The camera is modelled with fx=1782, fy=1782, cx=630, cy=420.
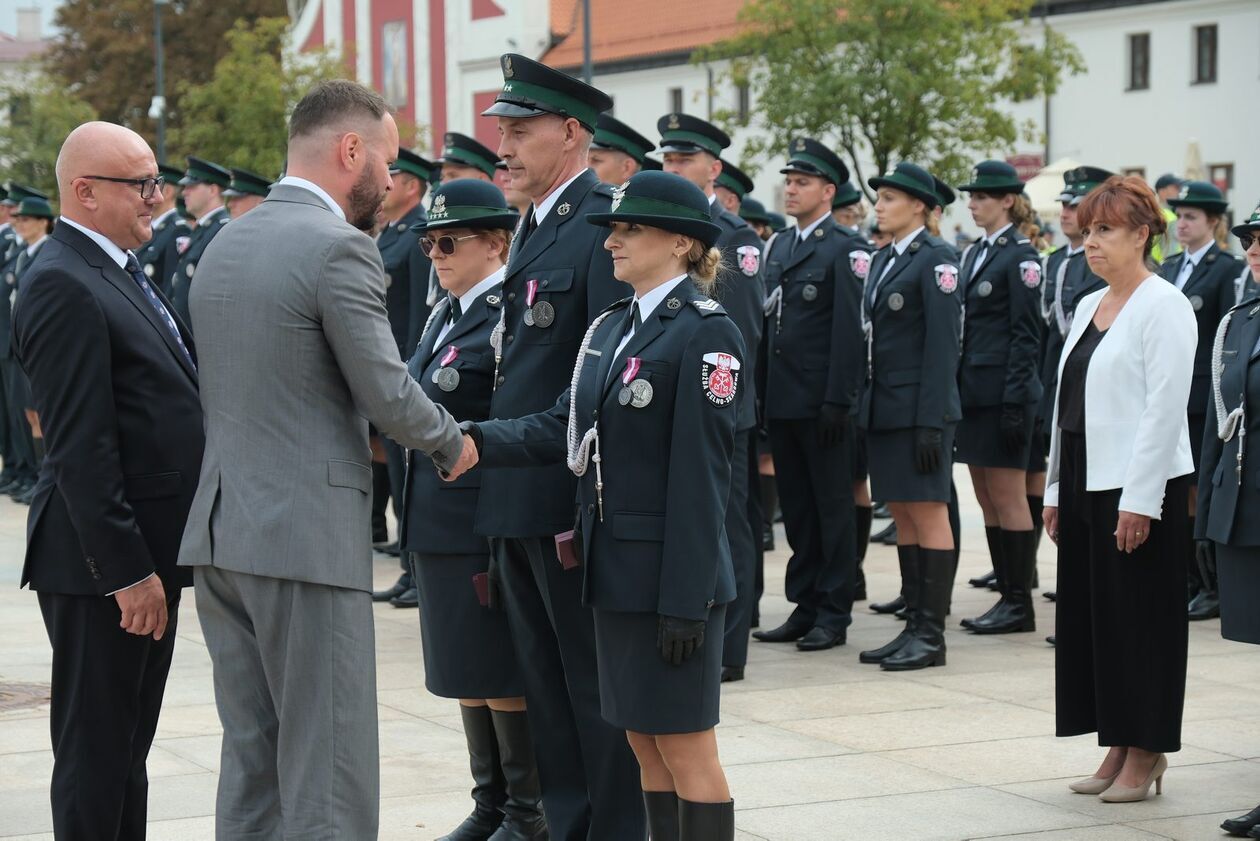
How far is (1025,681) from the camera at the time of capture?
27.5 feet

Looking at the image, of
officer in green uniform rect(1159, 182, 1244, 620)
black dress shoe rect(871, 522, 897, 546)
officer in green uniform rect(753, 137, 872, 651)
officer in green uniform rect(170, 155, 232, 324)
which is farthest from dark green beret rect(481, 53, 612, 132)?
officer in green uniform rect(170, 155, 232, 324)

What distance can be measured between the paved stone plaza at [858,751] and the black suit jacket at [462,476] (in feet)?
3.21

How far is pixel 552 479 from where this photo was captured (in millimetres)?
5422

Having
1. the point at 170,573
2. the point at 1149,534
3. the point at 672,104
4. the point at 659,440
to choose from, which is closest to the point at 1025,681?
the point at 1149,534

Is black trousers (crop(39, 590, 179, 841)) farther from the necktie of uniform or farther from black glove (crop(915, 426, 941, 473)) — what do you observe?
black glove (crop(915, 426, 941, 473))

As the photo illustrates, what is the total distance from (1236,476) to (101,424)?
3.86 meters

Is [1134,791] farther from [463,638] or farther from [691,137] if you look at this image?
[691,137]

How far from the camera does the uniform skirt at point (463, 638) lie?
19.0 ft

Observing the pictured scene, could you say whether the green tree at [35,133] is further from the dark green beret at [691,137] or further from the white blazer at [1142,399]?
the white blazer at [1142,399]

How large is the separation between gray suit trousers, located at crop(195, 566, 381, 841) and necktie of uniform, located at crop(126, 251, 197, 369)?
834 millimetres

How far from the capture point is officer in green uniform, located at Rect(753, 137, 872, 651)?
9164 mm

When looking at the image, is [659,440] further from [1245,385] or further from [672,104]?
[672,104]

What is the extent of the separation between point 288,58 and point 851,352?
43.8 meters

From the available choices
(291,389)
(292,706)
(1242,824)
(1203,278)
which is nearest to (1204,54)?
(1203,278)
